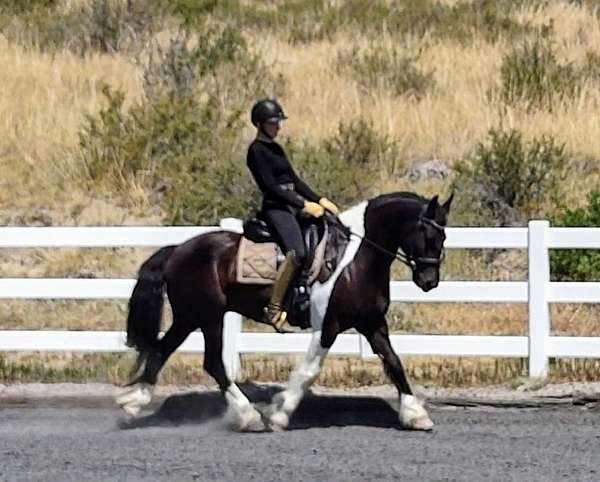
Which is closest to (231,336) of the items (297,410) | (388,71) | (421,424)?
(297,410)

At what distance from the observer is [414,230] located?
10.1m

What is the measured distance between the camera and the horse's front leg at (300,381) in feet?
33.5

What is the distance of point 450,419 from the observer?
35.7ft

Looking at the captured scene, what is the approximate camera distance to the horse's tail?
10500mm

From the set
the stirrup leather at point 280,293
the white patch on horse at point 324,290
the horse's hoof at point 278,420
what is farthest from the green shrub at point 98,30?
the horse's hoof at point 278,420

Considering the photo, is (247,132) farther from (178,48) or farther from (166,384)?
(166,384)

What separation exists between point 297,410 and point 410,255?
1839mm

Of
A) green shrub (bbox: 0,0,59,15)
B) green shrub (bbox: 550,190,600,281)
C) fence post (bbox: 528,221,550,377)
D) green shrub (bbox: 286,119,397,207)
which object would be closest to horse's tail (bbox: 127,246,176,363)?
fence post (bbox: 528,221,550,377)

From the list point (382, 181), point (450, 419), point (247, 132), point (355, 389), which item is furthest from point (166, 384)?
point (247, 132)

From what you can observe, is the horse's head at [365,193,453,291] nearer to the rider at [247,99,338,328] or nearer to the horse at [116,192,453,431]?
the horse at [116,192,453,431]

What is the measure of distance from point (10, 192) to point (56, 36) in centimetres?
965

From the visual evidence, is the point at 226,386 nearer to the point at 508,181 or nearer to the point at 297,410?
the point at 297,410

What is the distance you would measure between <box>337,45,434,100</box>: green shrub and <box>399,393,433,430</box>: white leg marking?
504 inches

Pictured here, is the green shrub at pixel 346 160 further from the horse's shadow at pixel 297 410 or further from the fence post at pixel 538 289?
the horse's shadow at pixel 297 410
